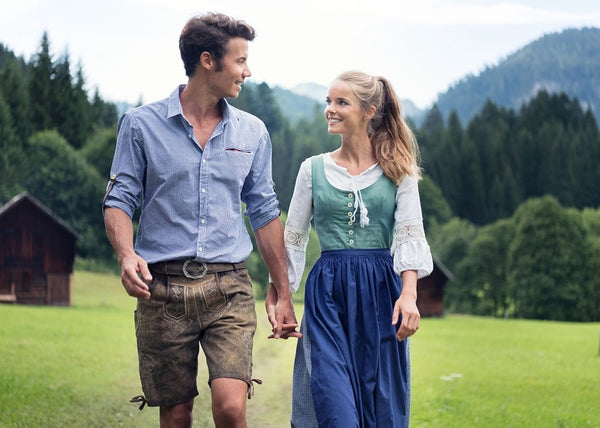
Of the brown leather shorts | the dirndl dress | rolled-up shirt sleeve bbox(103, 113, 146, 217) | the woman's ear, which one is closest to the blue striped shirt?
rolled-up shirt sleeve bbox(103, 113, 146, 217)

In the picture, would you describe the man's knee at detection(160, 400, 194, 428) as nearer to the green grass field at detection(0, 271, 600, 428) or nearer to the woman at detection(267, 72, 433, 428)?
the woman at detection(267, 72, 433, 428)

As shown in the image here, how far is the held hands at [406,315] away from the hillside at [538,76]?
13479 centimetres

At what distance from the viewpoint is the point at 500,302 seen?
66938 millimetres

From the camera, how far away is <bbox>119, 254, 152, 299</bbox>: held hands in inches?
171

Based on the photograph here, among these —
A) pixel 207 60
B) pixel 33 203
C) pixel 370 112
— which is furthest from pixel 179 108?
pixel 33 203

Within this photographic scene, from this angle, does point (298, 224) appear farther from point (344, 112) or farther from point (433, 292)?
point (433, 292)

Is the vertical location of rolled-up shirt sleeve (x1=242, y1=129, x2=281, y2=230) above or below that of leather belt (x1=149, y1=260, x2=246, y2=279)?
above

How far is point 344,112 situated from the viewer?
501cm

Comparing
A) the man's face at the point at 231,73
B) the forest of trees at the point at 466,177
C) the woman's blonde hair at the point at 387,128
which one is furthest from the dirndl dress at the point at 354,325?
the forest of trees at the point at 466,177

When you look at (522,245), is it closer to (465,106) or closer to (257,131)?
(257,131)

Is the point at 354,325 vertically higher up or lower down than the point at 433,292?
higher up

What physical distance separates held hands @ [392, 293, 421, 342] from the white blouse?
0.64 ft

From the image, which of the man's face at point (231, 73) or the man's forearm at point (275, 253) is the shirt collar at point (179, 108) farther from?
the man's forearm at point (275, 253)

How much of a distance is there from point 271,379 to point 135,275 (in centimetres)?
1119
